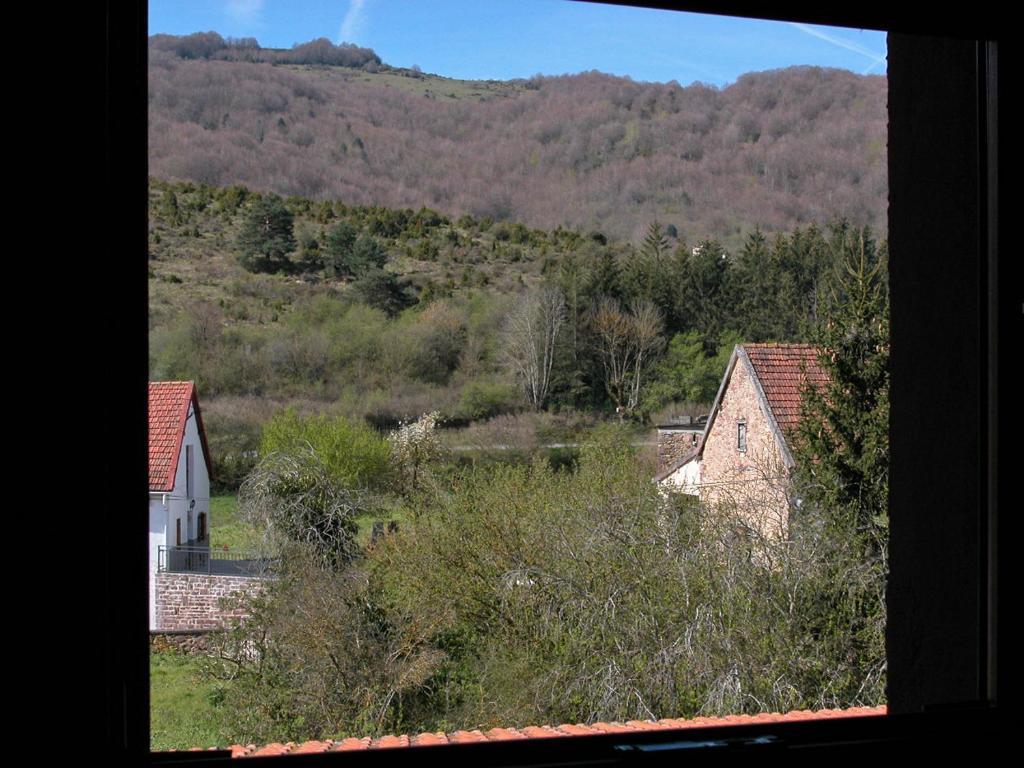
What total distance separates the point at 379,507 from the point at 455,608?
2.06 meters

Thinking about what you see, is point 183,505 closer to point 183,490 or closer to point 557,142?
point 183,490

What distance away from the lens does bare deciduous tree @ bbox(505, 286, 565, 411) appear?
12031 millimetres

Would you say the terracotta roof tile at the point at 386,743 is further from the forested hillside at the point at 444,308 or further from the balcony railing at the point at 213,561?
the forested hillside at the point at 444,308

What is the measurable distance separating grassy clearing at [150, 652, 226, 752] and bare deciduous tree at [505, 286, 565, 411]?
517cm

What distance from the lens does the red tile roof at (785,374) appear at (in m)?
8.48

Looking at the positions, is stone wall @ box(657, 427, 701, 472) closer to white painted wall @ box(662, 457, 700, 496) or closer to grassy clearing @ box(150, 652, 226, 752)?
white painted wall @ box(662, 457, 700, 496)

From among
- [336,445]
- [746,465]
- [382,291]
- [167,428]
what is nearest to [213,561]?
[336,445]

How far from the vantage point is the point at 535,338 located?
40.3 feet

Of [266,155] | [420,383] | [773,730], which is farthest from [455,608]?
[773,730]

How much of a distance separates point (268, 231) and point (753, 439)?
21.7 feet

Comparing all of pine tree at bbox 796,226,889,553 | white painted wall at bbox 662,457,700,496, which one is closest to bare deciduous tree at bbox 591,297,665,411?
white painted wall at bbox 662,457,700,496

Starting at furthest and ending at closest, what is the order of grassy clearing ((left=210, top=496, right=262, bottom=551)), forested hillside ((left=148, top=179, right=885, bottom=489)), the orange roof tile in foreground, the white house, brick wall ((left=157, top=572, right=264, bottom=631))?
forested hillside ((left=148, top=179, right=885, bottom=489)), grassy clearing ((left=210, top=496, right=262, bottom=551)), brick wall ((left=157, top=572, right=264, bottom=631)), the white house, the orange roof tile in foreground

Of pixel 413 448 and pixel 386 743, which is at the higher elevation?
pixel 386 743
